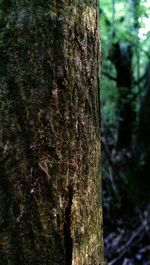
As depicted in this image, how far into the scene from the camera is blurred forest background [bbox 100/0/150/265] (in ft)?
18.7

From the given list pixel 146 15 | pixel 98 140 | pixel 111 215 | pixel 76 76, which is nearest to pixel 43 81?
pixel 76 76

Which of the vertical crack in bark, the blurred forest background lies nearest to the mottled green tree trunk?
the vertical crack in bark

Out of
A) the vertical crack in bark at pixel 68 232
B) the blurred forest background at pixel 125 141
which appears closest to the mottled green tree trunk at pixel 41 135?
the vertical crack in bark at pixel 68 232

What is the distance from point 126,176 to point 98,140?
5.90m

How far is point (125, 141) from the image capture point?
8.10 metres

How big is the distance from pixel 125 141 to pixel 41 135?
703cm

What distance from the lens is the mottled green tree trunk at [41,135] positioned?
1116mm

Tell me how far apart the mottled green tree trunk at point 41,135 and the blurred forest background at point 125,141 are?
13.3 ft

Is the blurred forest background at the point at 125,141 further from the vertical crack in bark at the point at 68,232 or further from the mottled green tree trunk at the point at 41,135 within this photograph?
the vertical crack in bark at the point at 68,232

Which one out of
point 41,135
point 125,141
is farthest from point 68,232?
point 125,141

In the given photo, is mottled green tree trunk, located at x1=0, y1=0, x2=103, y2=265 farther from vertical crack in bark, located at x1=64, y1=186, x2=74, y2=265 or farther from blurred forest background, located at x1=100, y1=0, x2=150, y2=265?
blurred forest background, located at x1=100, y1=0, x2=150, y2=265

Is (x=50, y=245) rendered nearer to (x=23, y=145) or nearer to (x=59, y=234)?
(x=59, y=234)

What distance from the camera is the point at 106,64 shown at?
25.3 ft

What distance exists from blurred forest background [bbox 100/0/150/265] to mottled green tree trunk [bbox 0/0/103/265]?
4.06 meters
